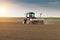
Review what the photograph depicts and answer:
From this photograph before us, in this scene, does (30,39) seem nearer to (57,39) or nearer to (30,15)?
(57,39)

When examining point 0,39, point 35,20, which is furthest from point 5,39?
point 35,20

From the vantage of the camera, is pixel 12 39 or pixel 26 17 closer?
pixel 12 39

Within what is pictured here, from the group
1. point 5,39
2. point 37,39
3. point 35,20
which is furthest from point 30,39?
point 35,20

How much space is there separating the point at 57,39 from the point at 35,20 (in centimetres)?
1705

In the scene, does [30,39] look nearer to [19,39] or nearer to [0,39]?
[19,39]

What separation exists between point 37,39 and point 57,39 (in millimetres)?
1021

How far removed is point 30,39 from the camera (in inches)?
530

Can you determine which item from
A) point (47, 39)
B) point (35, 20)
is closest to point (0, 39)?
point (47, 39)

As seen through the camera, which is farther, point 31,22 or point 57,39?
point 31,22

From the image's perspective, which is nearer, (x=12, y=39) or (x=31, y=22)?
(x=12, y=39)

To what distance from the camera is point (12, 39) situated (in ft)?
43.6

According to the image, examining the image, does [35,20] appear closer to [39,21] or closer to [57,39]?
[39,21]

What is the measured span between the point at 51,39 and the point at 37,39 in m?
0.73

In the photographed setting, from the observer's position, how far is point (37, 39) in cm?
1356
